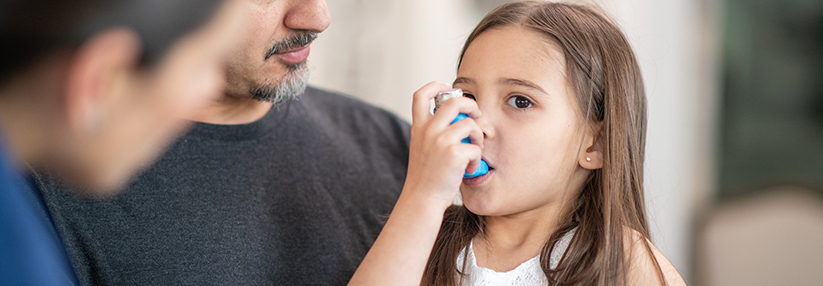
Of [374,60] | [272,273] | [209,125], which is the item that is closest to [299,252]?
[272,273]

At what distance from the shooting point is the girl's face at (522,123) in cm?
95

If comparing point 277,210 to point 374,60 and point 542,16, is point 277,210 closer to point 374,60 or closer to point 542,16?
point 542,16

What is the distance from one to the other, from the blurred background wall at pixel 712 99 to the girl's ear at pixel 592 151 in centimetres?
124

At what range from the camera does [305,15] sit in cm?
114

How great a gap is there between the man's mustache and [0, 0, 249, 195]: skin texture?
23.8 inches

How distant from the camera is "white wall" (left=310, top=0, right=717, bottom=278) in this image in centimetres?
209

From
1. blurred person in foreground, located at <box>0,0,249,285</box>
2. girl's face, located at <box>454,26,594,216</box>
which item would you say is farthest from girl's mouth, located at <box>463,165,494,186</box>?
blurred person in foreground, located at <box>0,0,249,285</box>

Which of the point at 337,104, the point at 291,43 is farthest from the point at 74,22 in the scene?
the point at 337,104

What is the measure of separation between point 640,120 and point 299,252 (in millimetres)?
755

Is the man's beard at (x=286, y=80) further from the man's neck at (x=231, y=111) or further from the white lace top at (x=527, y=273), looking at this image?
the white lace top at (x=527, y=273)

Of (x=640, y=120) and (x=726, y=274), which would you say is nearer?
(x=640, y=120)

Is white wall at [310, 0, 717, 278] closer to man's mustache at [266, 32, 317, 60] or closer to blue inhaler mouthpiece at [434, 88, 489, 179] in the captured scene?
man's mustache at [266, 32, 317, 60]

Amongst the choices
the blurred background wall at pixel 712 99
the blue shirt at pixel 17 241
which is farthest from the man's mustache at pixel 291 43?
the blurred background wall at pixel 712 99

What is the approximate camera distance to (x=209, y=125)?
118 centimetres
